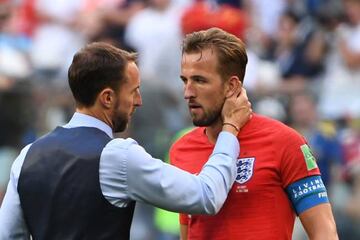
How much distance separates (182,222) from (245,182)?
1.74 feet

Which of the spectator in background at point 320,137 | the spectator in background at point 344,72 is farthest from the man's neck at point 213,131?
the spectator in background at point 344,72

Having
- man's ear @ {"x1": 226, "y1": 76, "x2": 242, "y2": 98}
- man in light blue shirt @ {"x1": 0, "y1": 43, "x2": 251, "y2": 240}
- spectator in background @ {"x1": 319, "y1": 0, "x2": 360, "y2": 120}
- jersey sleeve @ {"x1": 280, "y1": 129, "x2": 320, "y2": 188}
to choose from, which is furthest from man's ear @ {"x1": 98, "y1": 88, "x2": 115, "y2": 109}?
spectator in background @ {"x1": 319, "y1": 0, "x2": 360, "y2": 120}

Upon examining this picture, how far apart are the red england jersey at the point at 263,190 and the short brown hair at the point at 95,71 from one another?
2.37 feet

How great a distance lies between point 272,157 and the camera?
5.21 metres

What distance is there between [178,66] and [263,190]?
6310 millimetres

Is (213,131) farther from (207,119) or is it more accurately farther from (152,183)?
(152,183)

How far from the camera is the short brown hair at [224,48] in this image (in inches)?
207

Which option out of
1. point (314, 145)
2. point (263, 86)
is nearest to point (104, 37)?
point (263, 86)

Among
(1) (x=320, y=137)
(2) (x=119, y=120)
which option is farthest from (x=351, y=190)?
(2) (x=119, y=120)

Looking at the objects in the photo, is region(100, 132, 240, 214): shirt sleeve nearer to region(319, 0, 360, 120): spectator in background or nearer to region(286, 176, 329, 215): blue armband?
region(286, 176, 329, 215): blue armband

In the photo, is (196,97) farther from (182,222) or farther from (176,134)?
(176,134)

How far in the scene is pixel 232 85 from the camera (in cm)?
529

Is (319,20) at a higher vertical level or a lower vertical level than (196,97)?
higher

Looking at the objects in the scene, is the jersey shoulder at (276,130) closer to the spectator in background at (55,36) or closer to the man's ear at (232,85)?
the man's ear at (232,85)
